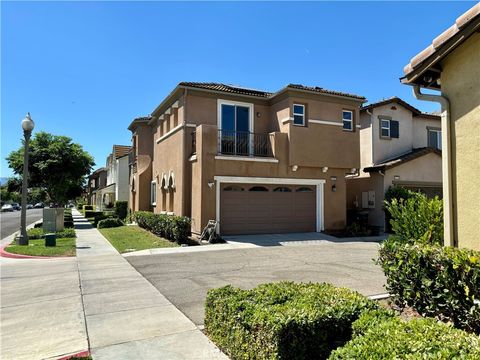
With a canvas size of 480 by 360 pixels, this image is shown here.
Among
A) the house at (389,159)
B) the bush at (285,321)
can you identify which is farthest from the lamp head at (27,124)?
the house at (389,159)

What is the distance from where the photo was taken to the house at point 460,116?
217 inches

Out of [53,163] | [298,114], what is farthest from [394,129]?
[53,163]

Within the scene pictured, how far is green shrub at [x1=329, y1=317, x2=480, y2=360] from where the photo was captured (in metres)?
2.71

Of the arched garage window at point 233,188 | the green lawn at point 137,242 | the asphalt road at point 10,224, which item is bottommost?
the asphalt road at point 10,224

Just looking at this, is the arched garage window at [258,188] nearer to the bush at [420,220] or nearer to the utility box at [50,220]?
the utility box at [50,220]

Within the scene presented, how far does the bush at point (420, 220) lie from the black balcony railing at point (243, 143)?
12.2 m

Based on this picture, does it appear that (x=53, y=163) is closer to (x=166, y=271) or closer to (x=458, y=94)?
(x=166, y=271)

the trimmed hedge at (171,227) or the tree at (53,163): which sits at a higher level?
the tree at (53,163)

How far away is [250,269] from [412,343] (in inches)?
312

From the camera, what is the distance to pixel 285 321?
3.76 metres

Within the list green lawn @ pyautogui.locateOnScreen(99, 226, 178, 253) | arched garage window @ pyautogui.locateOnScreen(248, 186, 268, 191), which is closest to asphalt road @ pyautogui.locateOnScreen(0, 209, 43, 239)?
green lawn @ pyautogui.locateOnScreen(99, 226, 178, 253)

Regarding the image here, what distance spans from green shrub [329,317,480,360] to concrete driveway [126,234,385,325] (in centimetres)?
346

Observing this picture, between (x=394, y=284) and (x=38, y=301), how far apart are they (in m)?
6.89

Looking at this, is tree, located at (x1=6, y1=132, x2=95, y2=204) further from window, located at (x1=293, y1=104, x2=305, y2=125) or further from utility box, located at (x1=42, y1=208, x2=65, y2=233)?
window, located at (x1=293, y1=104, x2=305, y2=125)
